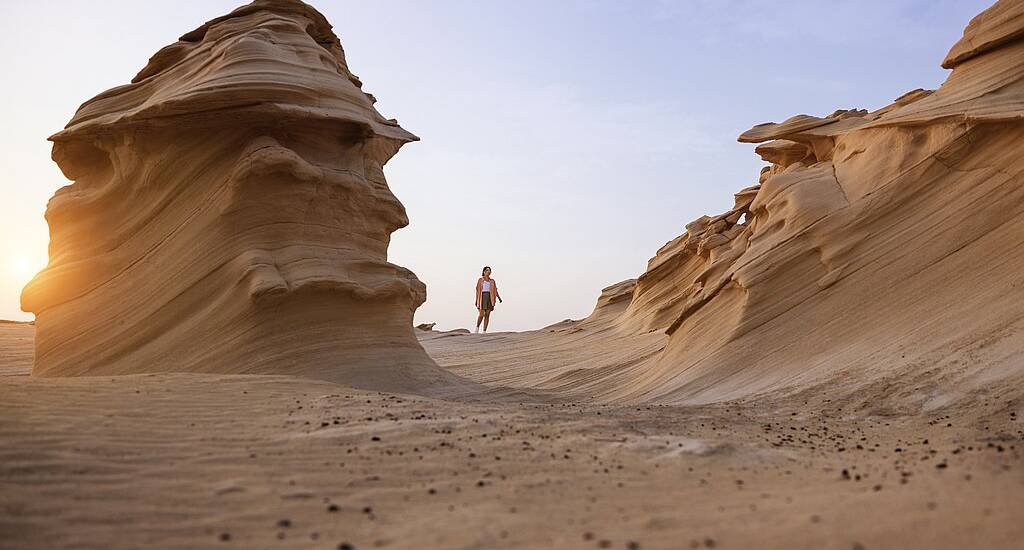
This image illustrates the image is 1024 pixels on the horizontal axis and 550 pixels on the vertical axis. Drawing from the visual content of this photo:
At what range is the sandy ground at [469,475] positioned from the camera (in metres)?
3.24

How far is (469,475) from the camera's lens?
4195 mm

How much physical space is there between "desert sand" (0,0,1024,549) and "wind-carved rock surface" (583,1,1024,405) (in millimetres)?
31

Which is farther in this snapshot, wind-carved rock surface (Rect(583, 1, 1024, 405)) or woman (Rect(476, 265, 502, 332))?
woman (Rect(476, 265, 502, 332))

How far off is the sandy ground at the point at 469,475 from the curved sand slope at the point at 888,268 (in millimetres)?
1202

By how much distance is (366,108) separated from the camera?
9844mm

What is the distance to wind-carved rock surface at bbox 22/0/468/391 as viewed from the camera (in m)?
8.62

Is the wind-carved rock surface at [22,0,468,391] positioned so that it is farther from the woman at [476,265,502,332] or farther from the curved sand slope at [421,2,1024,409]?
the woman at [476,265,502,332]

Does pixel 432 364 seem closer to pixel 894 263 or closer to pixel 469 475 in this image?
pixel 894 263

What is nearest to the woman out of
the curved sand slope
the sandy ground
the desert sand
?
the desert sand

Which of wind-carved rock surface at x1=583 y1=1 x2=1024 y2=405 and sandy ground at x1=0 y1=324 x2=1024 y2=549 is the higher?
wind-carved rock surface at x1=583 y1=1 x2=1024 y2=405

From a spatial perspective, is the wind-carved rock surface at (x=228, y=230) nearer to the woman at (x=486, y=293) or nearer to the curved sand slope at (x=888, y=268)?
the curved sand slope at (x=888, y=268)

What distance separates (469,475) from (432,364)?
569cm

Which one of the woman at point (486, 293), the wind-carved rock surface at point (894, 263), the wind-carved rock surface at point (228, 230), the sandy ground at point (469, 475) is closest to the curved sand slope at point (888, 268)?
the wind-carved rock surface at point (894, 263)

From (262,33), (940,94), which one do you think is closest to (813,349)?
(940,94)
